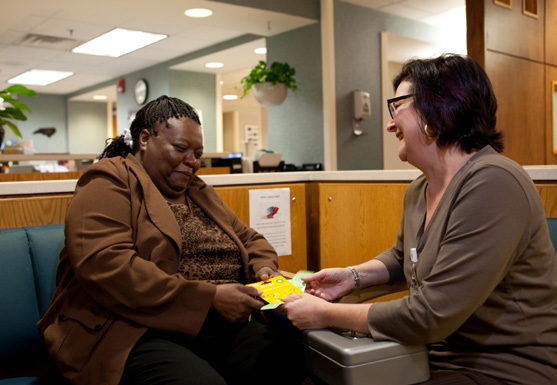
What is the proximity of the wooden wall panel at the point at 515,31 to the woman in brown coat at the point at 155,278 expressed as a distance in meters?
3.30

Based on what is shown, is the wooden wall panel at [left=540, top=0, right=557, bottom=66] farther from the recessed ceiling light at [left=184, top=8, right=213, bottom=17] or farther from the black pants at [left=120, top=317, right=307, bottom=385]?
the black pants at [left=120, top=317, right=307, bottom=385]

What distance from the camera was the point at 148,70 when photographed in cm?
890

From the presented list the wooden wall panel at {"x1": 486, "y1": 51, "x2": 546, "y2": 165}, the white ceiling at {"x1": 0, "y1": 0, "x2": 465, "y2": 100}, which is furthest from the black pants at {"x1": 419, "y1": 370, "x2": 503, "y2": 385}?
the white ceiling at {"x1": 0, "y1": 0, "x2": 465, "y2": 100}

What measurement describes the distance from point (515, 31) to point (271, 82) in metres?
2.38

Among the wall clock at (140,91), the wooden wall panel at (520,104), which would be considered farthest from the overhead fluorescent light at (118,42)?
the wooden wall panel at (520,104)

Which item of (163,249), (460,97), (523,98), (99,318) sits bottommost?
(99,318)

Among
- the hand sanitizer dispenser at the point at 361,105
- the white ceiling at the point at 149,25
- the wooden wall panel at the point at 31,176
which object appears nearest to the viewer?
the wooden wall panel at the point at 31,176

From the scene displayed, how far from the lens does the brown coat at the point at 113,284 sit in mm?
1385

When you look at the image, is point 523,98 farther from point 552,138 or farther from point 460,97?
point 460,97

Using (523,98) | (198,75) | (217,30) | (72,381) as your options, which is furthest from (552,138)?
(198,75)

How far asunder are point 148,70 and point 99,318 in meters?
8.05

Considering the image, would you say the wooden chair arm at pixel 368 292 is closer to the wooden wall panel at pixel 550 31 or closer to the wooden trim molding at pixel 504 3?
the wooden trim molding at pixel 504 3

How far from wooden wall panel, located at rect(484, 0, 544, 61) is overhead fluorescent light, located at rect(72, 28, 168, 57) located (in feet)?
13.9

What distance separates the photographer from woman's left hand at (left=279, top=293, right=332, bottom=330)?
4.16ft
